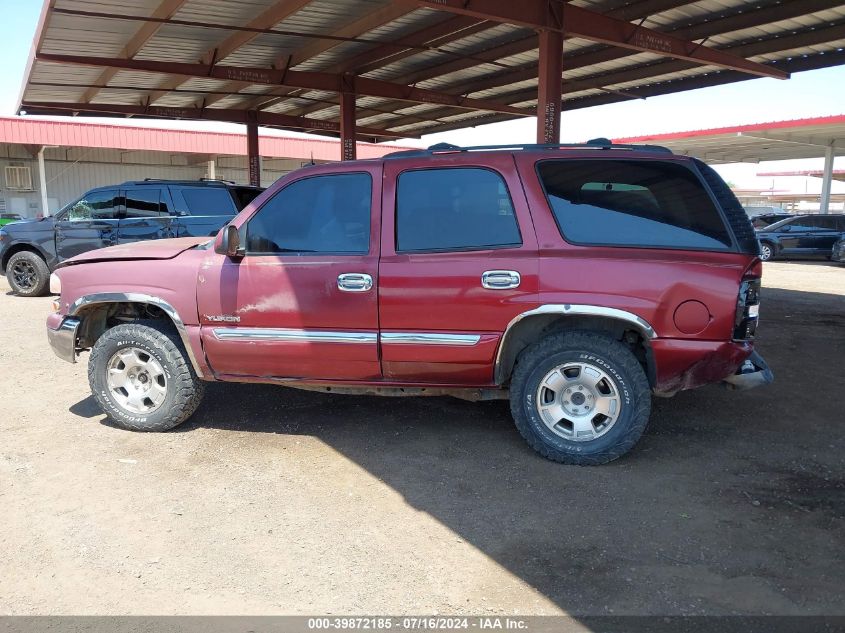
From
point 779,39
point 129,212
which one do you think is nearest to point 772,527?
point 129,212

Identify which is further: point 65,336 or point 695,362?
point 65,336

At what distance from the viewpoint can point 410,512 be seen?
3707mm

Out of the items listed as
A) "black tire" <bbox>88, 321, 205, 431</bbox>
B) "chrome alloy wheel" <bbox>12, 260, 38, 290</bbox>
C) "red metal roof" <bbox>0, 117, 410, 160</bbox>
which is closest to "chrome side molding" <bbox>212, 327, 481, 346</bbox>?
"black tire" <bbox>88, 321, 205, 431</bbox>

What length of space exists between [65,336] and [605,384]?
13.1 ft

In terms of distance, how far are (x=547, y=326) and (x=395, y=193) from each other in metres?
1.38

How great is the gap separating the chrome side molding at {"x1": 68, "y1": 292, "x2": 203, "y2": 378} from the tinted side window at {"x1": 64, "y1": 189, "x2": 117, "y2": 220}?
6.29 m

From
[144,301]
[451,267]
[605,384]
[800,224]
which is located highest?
[800,224]

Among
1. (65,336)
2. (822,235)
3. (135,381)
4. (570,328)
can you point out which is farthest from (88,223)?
(822,235)

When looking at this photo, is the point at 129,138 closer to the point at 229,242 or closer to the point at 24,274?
the point at 24,274

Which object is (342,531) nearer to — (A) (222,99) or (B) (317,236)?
(B) (317,236)

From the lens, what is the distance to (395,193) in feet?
14.7

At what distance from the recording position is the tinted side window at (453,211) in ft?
14.1

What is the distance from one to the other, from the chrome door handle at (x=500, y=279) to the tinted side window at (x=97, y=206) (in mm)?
8410

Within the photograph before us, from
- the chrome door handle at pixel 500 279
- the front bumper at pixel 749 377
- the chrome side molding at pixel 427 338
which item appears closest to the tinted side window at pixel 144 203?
the chrome side molding at pixel 427 338
